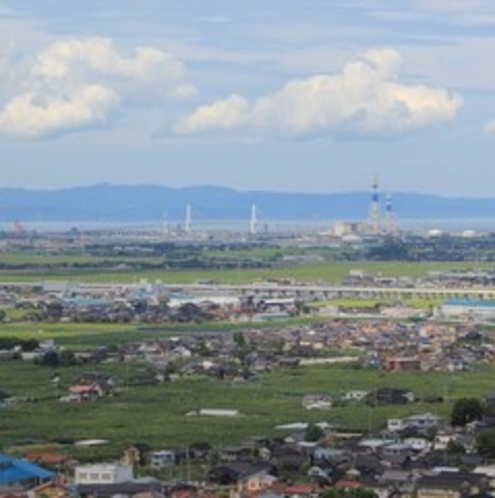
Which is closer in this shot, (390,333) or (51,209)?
(390,333)

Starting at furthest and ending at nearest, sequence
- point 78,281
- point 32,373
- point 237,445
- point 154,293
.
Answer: point 78,281, point 154,293, point 32,373, point 237,445

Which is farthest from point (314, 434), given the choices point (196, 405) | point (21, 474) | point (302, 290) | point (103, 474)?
point (302, 290)

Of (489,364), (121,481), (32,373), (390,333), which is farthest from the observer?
(390,333)

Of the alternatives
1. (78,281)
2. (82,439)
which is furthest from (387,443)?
(78,281)

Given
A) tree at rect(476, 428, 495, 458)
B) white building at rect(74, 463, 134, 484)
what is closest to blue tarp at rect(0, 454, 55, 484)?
white building at rect(74, 463, 134, 484)

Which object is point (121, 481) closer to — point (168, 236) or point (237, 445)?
point (237, 445)
